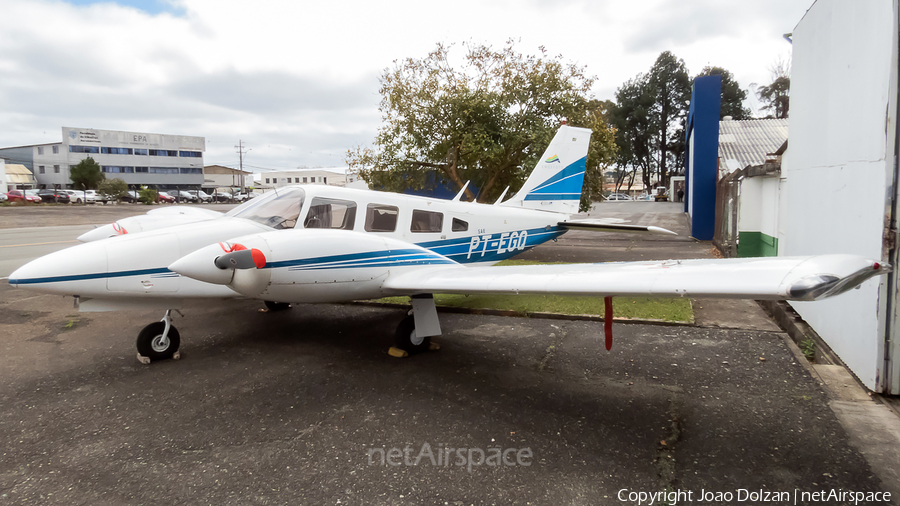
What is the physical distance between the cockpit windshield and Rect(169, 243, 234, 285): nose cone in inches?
56.9

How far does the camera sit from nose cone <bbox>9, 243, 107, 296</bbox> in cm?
468

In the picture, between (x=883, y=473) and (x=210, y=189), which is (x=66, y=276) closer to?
(x=883, y=473)

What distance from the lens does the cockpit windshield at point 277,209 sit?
592 centimetres

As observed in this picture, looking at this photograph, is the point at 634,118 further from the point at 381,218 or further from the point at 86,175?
the point at 86,175

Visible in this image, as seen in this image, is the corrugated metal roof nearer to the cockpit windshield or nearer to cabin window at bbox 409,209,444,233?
cabin window at bbox 409,209,444,233

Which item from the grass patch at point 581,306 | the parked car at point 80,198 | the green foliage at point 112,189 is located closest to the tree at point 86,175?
the parked car at point 80,198

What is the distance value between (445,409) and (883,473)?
3.16 metres

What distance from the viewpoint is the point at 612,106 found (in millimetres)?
57000

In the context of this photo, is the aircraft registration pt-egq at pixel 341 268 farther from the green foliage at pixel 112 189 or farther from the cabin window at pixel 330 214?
the green foliage at pixel 112 189

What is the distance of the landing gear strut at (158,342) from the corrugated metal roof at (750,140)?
19796 millimetres
